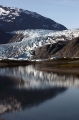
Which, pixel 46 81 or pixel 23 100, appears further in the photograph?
pixel 46 81

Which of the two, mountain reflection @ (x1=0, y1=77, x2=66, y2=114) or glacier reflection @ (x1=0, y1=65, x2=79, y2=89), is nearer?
mountain reflection @ (x1=0, y1=77, x2=66, y2=114)

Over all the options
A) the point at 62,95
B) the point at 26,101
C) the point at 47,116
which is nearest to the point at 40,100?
the point at 26,101

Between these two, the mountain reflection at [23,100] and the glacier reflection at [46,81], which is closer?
the mountain reflection at [23,100]

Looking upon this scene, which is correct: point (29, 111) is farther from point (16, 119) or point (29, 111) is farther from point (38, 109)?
Answer: point (16, 119)

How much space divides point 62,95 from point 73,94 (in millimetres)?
1801

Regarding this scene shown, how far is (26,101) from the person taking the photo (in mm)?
40406

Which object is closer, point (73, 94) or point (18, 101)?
point (18, 101)

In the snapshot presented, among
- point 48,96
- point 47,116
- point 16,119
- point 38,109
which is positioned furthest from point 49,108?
point 48,96

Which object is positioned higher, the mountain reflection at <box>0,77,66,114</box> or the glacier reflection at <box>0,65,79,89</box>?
the mountain reflection at <box>0,77,66,114</box>

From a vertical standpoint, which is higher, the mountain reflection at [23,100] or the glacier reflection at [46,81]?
→ the mountain reflection at [23,100]

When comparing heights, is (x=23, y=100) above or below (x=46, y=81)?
above

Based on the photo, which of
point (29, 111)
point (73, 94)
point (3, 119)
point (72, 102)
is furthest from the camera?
point (73, 94)

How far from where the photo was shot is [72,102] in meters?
37.8

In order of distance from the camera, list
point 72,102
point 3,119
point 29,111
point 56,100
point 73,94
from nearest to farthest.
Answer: point 3,119 → point 29,111 → point 72,102 → point 56,100 → point 73,94
